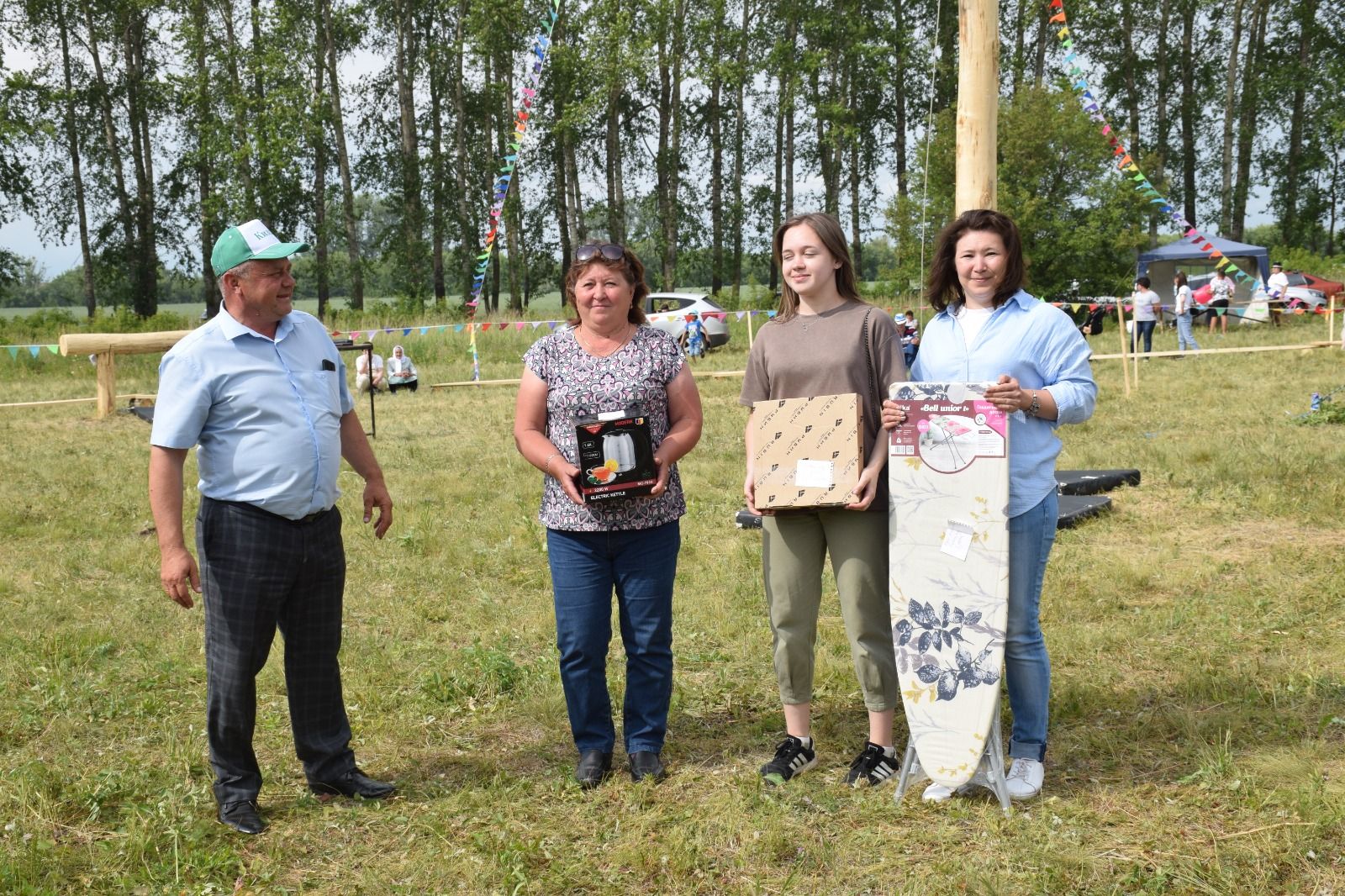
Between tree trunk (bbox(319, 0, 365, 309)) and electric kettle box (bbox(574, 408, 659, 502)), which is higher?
tree trunk (bbox(319, 0, 365, 309))

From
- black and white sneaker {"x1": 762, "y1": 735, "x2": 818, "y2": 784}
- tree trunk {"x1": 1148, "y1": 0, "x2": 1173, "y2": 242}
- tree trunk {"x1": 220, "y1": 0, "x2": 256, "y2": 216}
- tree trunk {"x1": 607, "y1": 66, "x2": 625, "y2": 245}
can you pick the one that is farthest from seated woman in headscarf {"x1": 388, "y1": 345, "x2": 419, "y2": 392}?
tree trunk {"x1": 1148, "y1": 0, "x2": 1173, "y2": 242}

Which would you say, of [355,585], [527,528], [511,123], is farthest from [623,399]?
[511,123]

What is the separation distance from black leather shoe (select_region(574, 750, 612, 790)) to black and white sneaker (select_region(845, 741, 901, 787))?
814mm

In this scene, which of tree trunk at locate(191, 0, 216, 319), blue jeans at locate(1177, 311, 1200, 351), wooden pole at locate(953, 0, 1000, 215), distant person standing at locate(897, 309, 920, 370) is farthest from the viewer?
tree trunk at locate(191, 0, 216, 319)

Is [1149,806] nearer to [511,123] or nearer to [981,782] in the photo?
[981,782]

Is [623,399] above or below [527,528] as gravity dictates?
above

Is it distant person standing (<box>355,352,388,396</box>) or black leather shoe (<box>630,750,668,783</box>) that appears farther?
distant person standing (<box>355,352,388,396</box>)

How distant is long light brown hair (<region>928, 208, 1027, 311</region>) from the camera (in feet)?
11.3

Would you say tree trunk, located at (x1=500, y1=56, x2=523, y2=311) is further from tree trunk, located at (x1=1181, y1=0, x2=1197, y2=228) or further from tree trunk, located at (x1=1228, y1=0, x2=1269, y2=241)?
tree trunk, located at (x1=1228, y1=0, x2=1269, y2=241)

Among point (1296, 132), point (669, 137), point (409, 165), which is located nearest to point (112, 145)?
point (409, 165)

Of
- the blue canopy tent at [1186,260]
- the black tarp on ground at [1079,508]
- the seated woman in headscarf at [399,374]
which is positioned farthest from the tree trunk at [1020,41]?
the black tarp on ground at [1079,508]

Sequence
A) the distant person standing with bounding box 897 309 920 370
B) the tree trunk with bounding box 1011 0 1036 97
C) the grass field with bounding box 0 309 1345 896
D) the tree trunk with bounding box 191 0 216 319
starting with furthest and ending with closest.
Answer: the tree trunk with bounding box 1011 0 1036 97 < the tree trunk with bounding box 191 0 216 319 < the distant person standing with bounding box 897 309 920 370 < the grass field with bounding box 0 309 1345 896

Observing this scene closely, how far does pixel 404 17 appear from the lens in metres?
34.6

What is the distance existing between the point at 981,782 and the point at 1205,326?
24.8m
